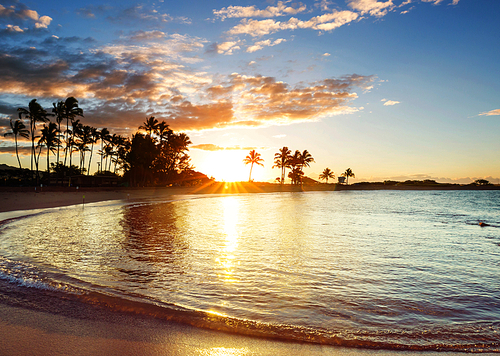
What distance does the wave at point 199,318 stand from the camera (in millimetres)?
4328

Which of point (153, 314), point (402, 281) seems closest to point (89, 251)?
point (153, 314)

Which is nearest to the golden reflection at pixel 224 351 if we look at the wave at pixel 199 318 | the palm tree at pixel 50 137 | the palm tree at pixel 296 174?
the wave at pixel 199 318

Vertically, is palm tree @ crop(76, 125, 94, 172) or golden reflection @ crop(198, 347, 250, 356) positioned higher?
palm tree @ crop(76, 125, 94, 172)

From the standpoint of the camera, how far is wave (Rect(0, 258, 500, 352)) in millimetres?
4328

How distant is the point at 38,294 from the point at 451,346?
7399 mm

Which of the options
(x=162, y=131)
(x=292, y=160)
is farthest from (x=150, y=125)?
(x=292, y=160)

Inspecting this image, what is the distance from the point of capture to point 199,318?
4.92 m

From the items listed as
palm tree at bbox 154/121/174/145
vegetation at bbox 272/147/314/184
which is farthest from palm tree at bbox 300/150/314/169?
palm tree at bbox 154/121/174/145

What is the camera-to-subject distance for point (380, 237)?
1538 cm

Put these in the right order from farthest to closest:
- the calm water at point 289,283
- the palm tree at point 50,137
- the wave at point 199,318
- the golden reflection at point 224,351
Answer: the palm tree at point 50,137 < the calm water at point 289,283 < the wave at point 199,318 < the golden reflection at point 224,351

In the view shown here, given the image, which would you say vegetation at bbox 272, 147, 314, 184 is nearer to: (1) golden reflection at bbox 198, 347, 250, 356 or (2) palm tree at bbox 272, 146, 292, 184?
(2) palm tree at bbox 272, 146, 292, 184

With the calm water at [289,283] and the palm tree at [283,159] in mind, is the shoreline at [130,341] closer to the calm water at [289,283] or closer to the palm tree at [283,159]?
the calm water at [289,283]

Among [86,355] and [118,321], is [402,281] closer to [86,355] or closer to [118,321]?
[118,321]

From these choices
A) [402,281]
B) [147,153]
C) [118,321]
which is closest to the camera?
[118,321]
